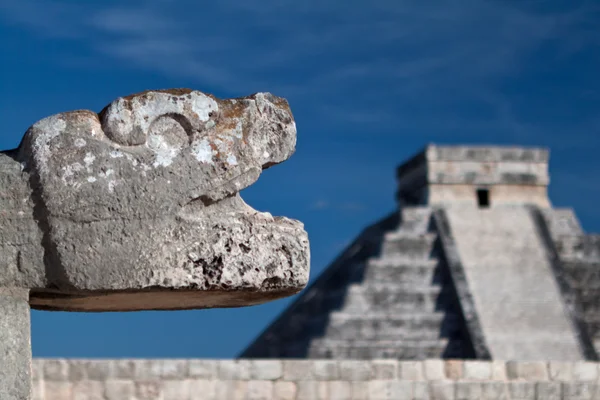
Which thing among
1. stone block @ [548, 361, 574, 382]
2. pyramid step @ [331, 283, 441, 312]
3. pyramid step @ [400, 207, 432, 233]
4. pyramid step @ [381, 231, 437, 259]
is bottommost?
stone block @ [548, 361, 574, 382]

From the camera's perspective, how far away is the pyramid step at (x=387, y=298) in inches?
1120

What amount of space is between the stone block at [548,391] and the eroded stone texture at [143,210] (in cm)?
1096

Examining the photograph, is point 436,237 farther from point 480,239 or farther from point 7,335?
point 7,335

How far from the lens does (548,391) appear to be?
13.9 meters

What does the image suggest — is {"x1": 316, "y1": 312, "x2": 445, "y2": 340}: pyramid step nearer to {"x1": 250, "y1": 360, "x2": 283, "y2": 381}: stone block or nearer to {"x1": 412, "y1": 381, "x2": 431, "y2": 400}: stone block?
{"x1": 412, "y1": 381, "x2": 431, "y2": 400}: stone block

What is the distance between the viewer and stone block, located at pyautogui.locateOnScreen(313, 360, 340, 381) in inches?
529

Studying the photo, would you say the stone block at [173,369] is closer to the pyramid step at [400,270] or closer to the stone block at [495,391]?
the stone block at [495,391]

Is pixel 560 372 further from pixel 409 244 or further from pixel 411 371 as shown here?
pixel 409 244

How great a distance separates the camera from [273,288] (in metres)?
3.29

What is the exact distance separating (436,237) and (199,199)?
27063 millimetres

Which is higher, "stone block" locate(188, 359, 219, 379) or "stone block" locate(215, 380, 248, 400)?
"stone block" locate(188, 359, 219, 379)

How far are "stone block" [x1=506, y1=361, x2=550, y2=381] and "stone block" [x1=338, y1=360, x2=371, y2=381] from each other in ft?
4.94

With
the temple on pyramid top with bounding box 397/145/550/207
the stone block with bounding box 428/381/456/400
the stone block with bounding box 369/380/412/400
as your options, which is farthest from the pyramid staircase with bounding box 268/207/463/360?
the stone block with bounding box 369/380/412/400

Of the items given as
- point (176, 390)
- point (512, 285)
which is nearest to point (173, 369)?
point (176, 390)
